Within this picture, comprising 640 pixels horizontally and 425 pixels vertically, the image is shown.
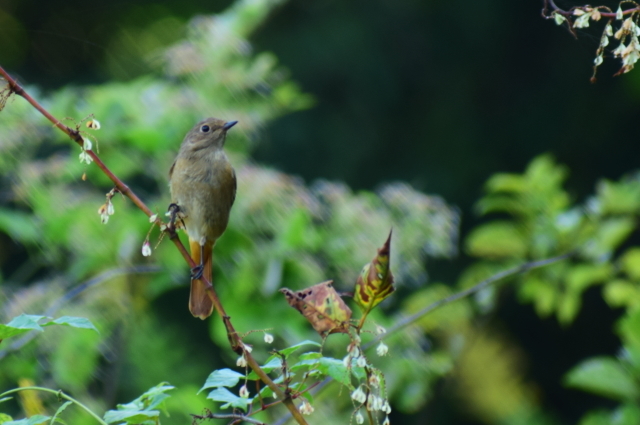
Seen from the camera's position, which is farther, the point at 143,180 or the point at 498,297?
the point at 143,180

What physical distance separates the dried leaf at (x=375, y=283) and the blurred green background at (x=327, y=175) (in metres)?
0.57

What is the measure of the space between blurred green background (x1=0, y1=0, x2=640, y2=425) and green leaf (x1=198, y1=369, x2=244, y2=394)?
0.67 m

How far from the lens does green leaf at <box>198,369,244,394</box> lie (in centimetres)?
107

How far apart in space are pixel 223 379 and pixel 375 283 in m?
0.31

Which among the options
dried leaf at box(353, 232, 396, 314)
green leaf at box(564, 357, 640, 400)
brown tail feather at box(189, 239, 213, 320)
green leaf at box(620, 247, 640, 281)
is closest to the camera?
dried leaf at box(353, 232, 396, 314)

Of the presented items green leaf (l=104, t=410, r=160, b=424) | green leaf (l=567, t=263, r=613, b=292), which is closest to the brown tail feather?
green leaf (l=104, t=410, r=160, b=424)

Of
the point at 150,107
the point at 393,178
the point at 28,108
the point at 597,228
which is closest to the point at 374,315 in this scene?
the point at 597,228

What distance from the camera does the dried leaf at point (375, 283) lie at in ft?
2.91

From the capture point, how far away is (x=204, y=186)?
111 inches

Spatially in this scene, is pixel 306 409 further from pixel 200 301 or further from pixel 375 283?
pixel 200 301

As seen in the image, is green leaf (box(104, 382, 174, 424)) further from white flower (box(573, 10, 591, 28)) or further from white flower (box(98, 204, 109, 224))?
white flower (box(573, 10, 591, 28))

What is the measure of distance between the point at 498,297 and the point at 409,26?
425cm

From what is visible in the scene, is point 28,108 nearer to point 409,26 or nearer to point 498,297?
point 498,297

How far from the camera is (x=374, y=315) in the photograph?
280 centimetres
